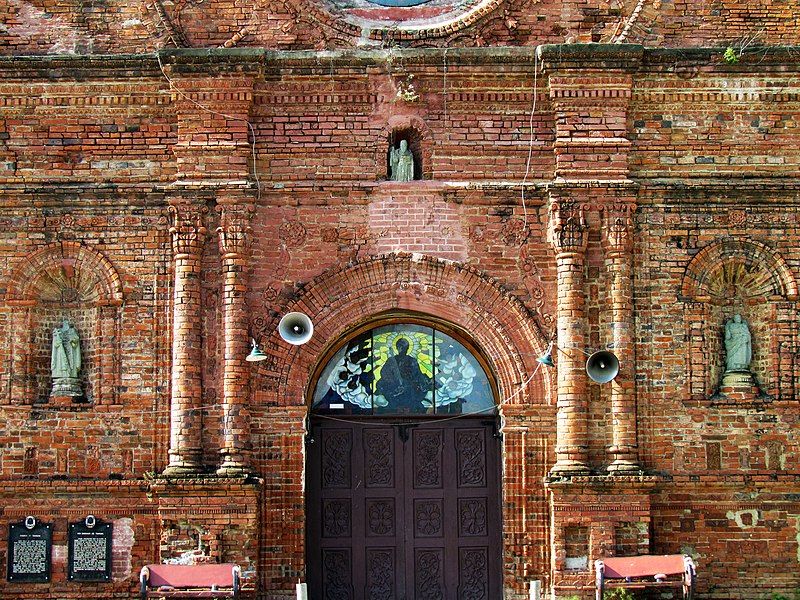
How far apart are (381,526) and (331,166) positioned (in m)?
3.99

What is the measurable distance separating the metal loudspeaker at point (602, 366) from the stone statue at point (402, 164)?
9.24 ft

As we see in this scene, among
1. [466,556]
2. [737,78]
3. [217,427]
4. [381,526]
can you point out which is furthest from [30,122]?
[737,78]

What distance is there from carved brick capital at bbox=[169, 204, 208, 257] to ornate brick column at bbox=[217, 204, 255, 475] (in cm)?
21

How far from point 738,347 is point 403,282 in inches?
146

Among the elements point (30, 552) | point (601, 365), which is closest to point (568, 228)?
point (601, 365)

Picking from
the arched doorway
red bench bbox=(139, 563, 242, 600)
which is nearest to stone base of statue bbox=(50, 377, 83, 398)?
red bench bbox=(139, 563, 242, 600)

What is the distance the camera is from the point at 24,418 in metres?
13.4

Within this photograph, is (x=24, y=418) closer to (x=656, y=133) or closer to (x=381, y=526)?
(x=381, y=526)

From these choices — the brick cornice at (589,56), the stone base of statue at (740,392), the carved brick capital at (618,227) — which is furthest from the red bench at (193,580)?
the brick cornice at (589,56)

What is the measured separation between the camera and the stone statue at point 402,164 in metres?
13.8

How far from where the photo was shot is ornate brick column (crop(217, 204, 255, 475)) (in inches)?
516

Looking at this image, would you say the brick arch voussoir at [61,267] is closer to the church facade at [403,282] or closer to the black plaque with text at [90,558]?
the church facade at [403,282]

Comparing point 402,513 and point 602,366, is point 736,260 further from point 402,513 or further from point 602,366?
point 402,513

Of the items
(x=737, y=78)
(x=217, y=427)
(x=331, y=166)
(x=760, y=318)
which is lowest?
(x=217, y=427)
